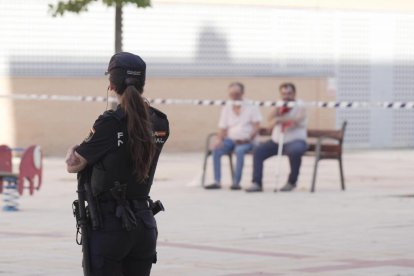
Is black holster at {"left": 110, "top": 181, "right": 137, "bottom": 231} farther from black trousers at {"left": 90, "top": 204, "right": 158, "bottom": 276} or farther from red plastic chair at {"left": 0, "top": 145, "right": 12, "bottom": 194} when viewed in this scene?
red plastic chair at {"left": 0, "top": 145, "right": 12, "bottom": 194}

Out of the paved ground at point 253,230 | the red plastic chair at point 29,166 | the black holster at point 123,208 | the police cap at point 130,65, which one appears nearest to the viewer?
Answer: the black holster at point 123,208

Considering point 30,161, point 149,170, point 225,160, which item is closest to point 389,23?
point 225,160

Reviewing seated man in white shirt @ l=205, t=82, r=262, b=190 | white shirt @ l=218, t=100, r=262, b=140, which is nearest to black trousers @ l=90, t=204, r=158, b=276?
seated man in white shirt @ l=205, t=82, r=262, b=190

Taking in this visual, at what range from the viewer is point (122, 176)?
6102 mm

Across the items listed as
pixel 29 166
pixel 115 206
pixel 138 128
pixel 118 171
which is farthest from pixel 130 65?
pixel 29 166

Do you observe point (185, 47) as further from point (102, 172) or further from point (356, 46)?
point (102, 172)

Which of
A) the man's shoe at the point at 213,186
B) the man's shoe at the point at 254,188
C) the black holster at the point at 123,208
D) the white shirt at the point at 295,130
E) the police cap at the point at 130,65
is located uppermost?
the police cap at the point at 130,65

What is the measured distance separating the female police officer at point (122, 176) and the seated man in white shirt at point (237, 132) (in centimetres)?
1185

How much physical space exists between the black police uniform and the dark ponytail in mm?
34

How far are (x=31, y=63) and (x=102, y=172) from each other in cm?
2047

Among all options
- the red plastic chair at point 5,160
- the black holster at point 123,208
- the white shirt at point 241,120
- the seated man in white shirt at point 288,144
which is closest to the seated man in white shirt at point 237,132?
the white shirt at point 241,120

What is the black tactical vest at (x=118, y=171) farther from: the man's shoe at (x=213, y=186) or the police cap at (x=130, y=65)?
the man's shoe at (x=213, y=186)

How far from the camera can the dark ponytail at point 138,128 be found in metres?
6.08

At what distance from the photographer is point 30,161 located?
14.8 meters
